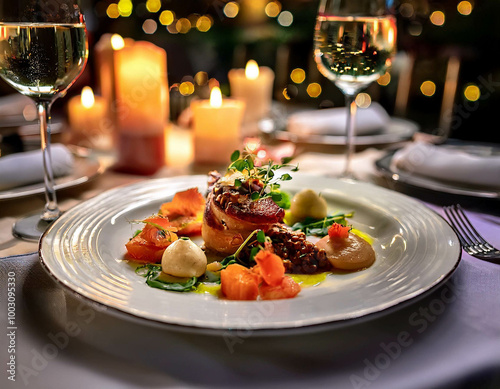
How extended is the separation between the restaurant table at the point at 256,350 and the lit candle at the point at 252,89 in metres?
1.86

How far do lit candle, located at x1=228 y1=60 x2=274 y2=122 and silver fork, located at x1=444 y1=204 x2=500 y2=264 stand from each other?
4.93 ft

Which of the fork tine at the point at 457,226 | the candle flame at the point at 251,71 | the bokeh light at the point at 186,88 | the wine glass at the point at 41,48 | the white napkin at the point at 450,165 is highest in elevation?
the wine glass at the point at 41,48

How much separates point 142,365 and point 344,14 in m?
1.29

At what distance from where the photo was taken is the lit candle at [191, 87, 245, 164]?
189cm

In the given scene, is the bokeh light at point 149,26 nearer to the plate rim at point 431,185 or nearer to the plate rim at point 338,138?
the plate rim at point 338,138

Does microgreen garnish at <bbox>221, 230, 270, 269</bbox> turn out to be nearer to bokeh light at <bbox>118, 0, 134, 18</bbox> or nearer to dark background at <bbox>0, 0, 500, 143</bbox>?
Answer: dark background at <bbox>0, 0, 500, 143</bbox>

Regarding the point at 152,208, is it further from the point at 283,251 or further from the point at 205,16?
the point at 205,16

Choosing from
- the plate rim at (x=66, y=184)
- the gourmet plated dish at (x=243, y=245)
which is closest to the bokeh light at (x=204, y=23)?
the plate rim at (x=66, y=184)

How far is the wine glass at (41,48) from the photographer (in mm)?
1095

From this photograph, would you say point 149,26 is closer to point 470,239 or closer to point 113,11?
point 113,11

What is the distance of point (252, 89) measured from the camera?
8.32 ft

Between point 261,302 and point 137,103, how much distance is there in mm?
1213

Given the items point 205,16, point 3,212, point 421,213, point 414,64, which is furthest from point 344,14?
point 205,16

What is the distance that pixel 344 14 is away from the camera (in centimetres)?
152
